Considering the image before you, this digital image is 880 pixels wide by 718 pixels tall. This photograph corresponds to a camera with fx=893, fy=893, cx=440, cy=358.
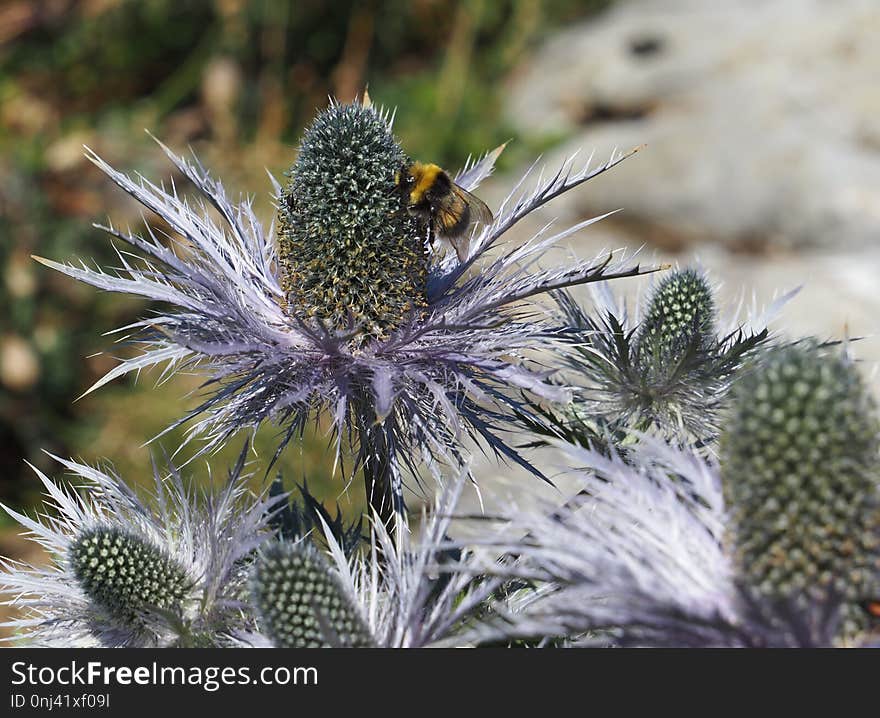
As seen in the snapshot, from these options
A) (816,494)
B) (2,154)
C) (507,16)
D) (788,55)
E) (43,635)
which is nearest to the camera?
(816,494)

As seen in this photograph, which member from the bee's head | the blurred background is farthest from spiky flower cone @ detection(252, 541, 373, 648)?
the blurred background

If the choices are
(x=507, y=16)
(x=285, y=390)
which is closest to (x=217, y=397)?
(x=285, y=390)

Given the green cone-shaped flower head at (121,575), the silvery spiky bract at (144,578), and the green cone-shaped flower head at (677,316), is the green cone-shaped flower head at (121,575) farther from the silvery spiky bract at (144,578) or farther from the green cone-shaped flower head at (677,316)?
the green cone-shaped flower head at (677,316)

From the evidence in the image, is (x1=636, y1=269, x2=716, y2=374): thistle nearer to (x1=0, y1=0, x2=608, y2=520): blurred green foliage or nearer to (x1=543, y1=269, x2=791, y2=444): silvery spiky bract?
(x1=543, y1=269, x2=791, y2=444): silvery spiky bract

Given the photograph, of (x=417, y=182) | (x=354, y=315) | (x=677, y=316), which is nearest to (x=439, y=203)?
(x=417, y=182)

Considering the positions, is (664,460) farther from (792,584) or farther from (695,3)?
(695,3)

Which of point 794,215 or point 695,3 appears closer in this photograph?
point 794,215

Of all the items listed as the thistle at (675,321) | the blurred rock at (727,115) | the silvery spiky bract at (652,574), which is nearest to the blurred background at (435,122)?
the blurred rock at (727,115)
